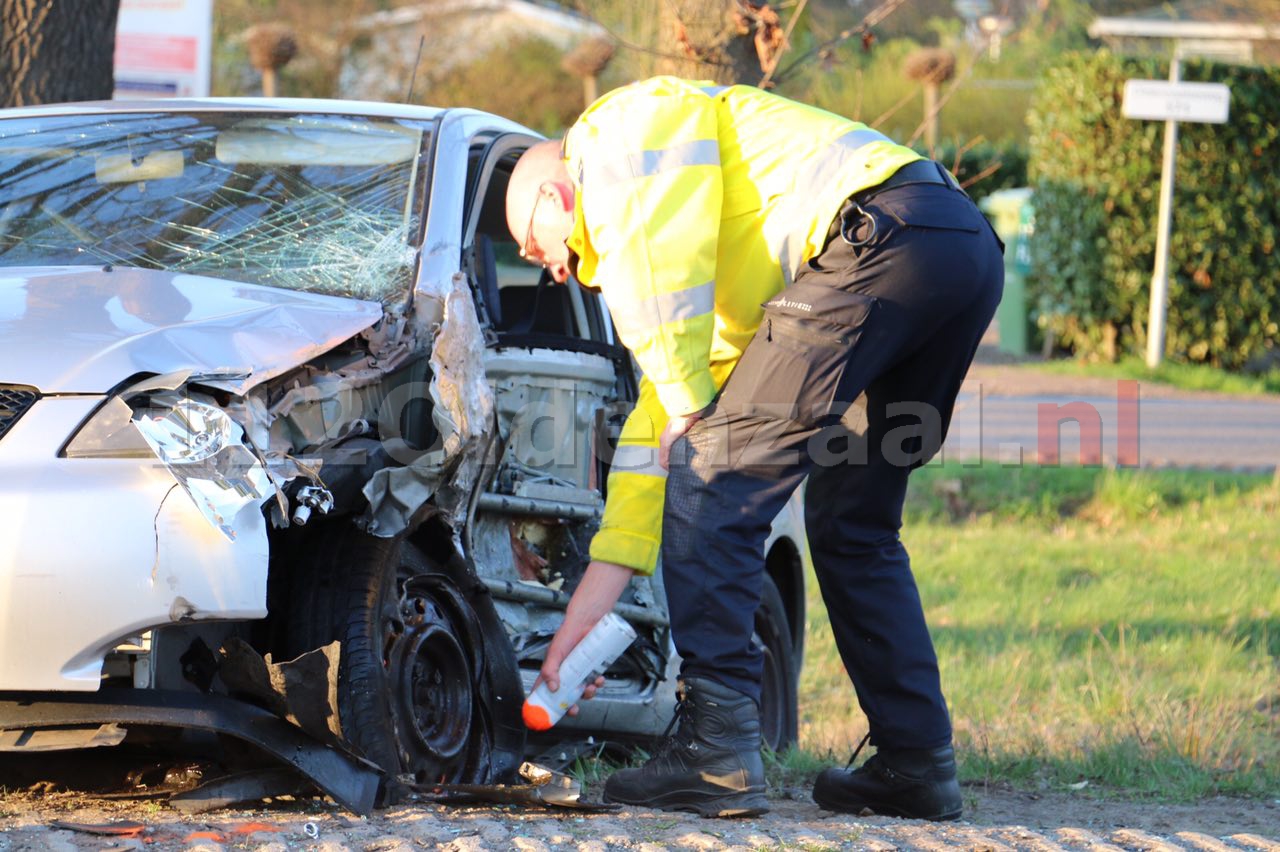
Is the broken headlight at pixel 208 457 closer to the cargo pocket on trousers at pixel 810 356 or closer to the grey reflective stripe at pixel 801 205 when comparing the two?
the cargo pocket on trousers at pixel 810 356

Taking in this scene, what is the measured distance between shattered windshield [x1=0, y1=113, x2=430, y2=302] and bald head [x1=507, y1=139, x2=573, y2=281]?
1.04 ft

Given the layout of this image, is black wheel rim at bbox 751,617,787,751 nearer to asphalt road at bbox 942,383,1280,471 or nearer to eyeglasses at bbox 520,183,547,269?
eyeglasses at bbox 520,183,547,269

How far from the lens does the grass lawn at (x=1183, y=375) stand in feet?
44.8

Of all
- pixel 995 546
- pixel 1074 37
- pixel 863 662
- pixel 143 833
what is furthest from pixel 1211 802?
pixel 1074 37

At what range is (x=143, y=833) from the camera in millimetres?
2566

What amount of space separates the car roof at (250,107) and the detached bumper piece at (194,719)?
71.2 inches

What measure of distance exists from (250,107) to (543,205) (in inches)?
49.3

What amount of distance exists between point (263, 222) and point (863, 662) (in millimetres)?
1760

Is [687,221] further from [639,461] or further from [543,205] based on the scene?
[639,461]

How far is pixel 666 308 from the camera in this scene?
2.88m

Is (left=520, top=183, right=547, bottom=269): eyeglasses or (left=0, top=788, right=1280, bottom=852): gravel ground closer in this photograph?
(left=0, top=788, right=1280, bottom=852): gravel ground

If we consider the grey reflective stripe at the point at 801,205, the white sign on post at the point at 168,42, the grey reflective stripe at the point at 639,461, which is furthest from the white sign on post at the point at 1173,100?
the grey reflective stripe at the point at 639,461

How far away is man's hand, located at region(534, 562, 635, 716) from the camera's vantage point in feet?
10.3

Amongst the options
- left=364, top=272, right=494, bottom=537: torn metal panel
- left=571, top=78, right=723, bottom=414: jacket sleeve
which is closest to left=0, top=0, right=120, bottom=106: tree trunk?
left=364, top=272, right=494, bottom=537: torn metal panel
